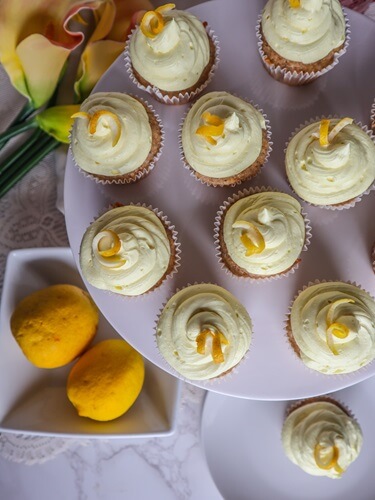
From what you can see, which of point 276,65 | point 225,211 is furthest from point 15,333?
point 276,65

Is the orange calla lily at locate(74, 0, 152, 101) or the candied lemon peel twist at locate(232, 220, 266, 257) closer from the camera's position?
the candied lemon peel twist at locate(232, 220, 266, 257)

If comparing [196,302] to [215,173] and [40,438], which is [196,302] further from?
[40,438]

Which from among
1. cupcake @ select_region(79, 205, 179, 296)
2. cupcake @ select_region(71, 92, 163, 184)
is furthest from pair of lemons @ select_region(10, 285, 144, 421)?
cupcake @ select_region(71, 92, 163, 184)

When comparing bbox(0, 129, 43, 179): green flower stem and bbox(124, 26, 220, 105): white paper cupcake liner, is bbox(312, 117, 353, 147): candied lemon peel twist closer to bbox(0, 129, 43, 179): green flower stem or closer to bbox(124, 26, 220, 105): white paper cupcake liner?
bbox(124, 26, 220, 105): white paper cupcake liner

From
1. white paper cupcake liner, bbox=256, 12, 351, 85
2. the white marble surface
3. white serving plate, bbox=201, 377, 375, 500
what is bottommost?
the white marble surface

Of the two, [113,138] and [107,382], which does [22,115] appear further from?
[107,382]

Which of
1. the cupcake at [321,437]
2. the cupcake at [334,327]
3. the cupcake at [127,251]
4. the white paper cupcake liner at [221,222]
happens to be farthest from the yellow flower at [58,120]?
the cupcake at [321,437]

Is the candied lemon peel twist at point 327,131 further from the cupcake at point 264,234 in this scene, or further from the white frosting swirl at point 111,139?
the white frosting swirl at point 111,139
